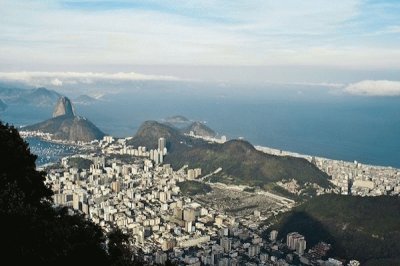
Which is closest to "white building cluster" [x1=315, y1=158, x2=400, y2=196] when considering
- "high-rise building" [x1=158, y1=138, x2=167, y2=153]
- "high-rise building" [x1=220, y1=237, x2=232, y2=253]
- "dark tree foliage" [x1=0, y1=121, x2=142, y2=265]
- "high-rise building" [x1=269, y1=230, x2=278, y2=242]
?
"high-rise building" [x1=269, y1=230, x2=278, y2=242]

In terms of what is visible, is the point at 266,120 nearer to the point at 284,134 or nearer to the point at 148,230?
the point at 284,134

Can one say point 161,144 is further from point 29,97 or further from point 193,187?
point 29,97

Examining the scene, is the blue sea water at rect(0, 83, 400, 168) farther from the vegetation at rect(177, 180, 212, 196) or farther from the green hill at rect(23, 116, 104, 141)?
the vegetation at rect(177, 180, 212, 196)

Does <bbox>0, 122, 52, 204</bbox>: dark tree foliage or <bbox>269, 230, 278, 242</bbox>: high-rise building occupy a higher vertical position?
<bbox>0, 122, 52, 204</bbox>: dark tree foliage

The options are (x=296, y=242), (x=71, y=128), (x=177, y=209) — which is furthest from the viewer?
(x=71, y=128)

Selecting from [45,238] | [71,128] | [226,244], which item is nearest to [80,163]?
[71,128]

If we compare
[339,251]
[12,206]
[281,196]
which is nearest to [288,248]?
[339,251]
